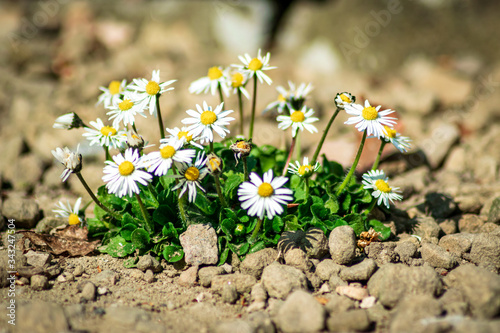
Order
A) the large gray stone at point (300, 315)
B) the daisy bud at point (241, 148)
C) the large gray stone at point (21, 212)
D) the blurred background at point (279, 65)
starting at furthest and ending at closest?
the blurred background at point (279, 65), the large gray stone at point (21, 212), the daisy bud at point (241, 148), the large gray stone at point (300, 315)

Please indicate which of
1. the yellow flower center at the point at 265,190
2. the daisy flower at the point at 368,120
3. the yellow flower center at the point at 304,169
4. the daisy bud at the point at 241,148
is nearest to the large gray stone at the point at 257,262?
the yellow flower center at the point at 265,190

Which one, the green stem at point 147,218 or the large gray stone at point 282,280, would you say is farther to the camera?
the green stem at point 147,218

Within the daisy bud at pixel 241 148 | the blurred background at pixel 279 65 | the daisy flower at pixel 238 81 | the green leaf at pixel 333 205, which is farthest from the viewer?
the blurred background at pixel 279 65

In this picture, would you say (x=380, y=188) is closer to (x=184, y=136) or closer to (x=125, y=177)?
(x=184, y=136)

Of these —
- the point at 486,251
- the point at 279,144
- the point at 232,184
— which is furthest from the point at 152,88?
the point at 486,251

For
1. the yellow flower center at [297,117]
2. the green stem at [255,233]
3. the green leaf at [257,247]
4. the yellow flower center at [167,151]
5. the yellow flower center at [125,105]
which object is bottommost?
the green leaf at [257,247]

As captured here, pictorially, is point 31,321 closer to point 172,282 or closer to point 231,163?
point 172,282

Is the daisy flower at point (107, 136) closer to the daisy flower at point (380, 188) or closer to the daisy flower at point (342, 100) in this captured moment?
the daisy flower at point (342, 100)

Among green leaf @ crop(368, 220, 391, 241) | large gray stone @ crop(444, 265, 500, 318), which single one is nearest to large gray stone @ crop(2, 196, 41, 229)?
green leaf @ crop(368, 220, 391, 241)

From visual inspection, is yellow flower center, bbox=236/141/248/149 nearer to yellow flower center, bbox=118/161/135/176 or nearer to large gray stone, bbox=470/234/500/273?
yellow flower center, bbox=118/161/135/176
